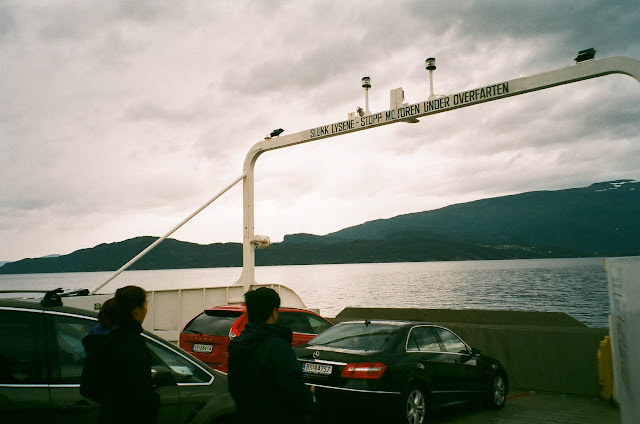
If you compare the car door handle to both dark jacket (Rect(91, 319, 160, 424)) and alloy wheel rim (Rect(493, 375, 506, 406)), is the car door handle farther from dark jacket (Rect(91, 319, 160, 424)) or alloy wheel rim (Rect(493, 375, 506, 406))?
alloy wheel rim (Rect(493, 375, 506, 406))

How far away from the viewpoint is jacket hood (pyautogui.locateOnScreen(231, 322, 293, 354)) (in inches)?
129

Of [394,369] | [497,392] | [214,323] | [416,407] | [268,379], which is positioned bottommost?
[497,392]

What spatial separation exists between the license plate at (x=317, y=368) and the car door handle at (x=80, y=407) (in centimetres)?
361

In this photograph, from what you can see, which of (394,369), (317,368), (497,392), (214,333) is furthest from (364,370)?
(497,392)

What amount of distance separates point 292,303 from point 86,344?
42.4 ft

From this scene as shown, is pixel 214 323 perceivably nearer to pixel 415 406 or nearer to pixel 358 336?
pixel 358 336

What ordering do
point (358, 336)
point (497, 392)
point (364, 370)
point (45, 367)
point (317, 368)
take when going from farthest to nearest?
point (497, 392) < point (358, 336) < point (317, 368) < point (364, 370) < point (45, 367)

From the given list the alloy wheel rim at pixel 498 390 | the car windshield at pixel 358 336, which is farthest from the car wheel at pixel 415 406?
the alloy wheel rim at pixel 498 390

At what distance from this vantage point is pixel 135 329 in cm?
324

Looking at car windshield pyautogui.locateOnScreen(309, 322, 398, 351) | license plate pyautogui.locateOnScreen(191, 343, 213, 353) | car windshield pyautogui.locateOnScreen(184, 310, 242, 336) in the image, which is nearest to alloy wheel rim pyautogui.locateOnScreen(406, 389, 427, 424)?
car windshield pyautogui.locateOnScreen(309, 322, 398, 351)

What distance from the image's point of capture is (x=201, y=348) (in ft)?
29.2

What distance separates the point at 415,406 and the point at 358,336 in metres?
1.18

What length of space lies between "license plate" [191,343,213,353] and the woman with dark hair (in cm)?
576

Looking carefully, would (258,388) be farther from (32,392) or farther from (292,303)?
(292,303)
